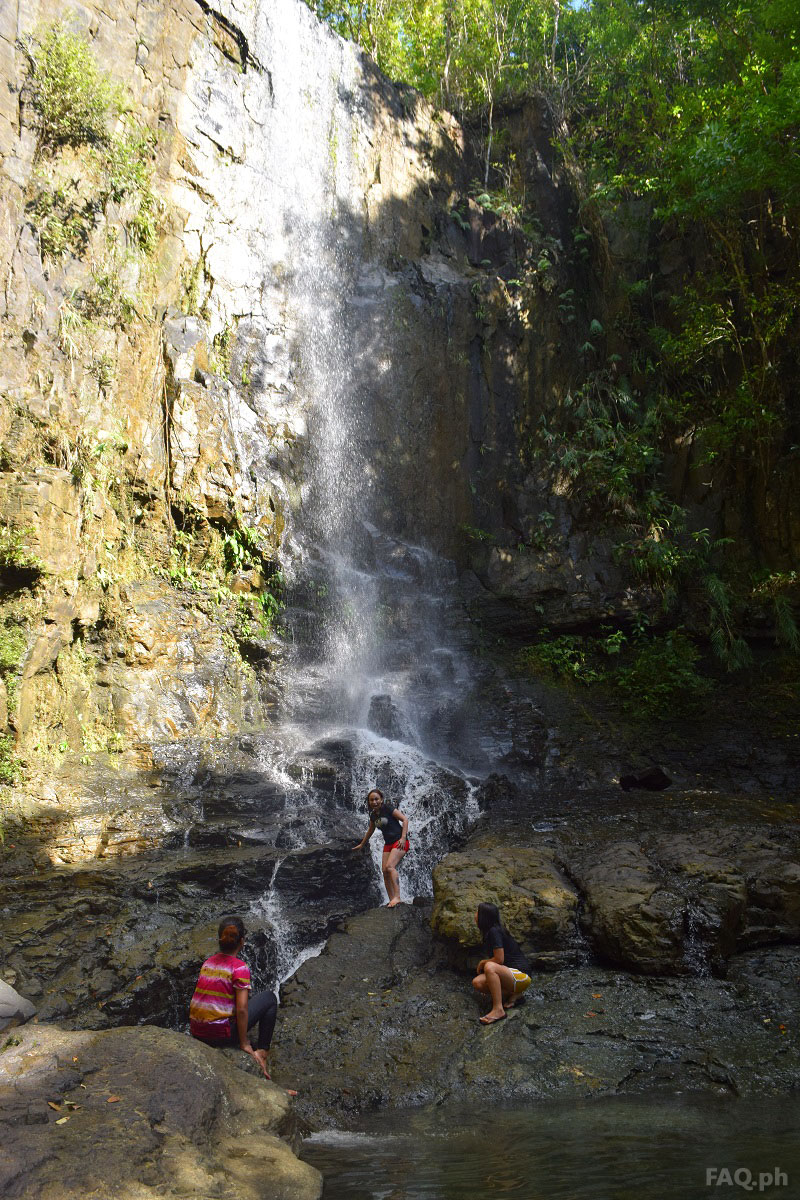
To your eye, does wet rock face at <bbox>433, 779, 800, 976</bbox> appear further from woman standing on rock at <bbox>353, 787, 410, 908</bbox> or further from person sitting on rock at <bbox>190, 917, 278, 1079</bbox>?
person sitting on rock at <bbox>190, 917, 278, 1079</bbox>

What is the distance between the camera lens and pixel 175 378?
12969 millimetres

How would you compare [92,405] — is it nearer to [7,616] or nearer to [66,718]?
[7,616]

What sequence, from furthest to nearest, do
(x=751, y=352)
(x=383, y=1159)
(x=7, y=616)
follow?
(x=751, y=352)
(x=7, y=616)
(x=383, y=1159)

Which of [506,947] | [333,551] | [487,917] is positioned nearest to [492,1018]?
[506,947]

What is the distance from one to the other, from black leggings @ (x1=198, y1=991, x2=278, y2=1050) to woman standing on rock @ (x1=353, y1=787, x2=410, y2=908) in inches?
110

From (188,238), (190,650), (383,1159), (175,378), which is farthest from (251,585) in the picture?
(383,1159)

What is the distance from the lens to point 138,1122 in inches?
142

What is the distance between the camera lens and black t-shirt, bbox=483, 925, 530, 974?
6.24 m

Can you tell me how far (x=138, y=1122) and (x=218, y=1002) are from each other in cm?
196

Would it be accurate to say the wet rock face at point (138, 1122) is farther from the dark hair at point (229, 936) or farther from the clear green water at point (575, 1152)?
the dark hair at point (229, 936)

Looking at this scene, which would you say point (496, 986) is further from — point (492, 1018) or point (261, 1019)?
point (261, 1019)

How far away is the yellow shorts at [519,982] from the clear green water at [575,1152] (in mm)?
1180

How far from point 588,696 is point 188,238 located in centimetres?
1128

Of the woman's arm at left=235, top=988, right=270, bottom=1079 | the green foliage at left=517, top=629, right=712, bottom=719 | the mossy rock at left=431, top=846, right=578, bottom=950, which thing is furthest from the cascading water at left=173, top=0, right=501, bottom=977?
the woman's arm at left=235, top=988, right=270, bottom=1079
